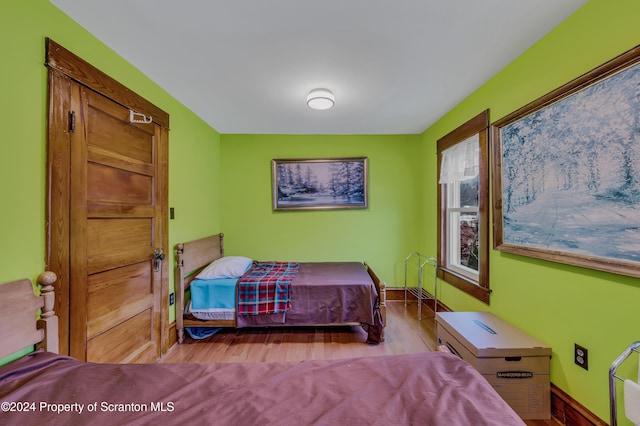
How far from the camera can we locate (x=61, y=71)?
1375 mm

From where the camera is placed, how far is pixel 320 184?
141 inches

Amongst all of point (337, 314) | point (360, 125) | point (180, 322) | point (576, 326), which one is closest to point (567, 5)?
point (576, 326)

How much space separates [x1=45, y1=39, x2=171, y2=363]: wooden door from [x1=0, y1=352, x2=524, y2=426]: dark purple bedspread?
0.48m

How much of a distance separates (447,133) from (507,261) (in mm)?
1596

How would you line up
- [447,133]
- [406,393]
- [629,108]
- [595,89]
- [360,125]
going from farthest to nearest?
[360,125] → [447,133] → [595,89] → [629,108] → [406,393]

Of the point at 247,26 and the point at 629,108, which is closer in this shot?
the point at 629,108

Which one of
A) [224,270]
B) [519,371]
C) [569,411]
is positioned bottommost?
[569,411]

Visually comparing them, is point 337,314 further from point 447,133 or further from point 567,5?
point 567,5

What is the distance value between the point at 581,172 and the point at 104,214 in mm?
2949

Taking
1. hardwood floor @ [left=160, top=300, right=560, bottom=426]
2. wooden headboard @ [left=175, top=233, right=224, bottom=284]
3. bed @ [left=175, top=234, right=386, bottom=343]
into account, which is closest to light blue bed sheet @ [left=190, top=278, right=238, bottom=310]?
bed @ [left=175, top=234, right=386, bottom=343]

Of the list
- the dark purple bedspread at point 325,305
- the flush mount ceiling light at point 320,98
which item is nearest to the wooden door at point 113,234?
the dark purple bedspread at point 325,305

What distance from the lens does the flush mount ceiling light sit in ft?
7.35

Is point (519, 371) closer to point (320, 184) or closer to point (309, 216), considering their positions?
point (309, 216)

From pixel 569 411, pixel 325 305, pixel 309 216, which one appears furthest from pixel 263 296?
pixel 569 411
